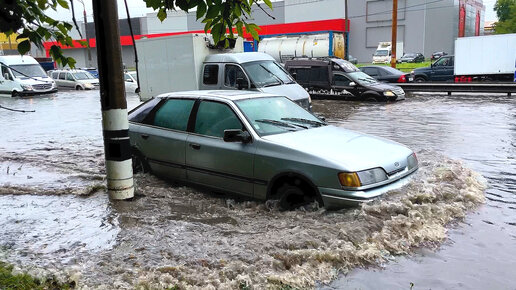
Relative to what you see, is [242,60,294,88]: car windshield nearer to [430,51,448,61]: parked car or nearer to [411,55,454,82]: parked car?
[411,55,454,82]: parked car

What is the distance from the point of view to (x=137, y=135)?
23.1ft

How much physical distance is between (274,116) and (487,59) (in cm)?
2175

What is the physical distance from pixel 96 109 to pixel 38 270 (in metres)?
16.4

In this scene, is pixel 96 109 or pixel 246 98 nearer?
pixel 246 98

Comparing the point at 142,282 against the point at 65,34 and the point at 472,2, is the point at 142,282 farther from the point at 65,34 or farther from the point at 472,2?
the point at 472,2

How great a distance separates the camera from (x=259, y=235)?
4.88m

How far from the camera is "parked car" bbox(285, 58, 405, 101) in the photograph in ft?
59.5

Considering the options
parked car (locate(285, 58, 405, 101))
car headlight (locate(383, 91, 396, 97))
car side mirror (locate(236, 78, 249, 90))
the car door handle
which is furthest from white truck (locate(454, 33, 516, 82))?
the car door handle

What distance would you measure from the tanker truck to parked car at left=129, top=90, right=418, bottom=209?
2909 centimetres

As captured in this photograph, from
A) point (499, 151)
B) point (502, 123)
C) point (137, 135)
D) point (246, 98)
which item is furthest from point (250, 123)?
point (502, 123)

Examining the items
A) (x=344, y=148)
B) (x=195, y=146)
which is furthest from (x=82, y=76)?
(x=344, y=148)

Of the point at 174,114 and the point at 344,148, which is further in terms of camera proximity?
the point at 174,114

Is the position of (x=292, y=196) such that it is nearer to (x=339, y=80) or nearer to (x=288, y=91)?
(x=288, y=91)

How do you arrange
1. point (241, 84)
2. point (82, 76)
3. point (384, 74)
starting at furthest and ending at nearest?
point (82, 76) → point (384, 74) → point (241, 84)
